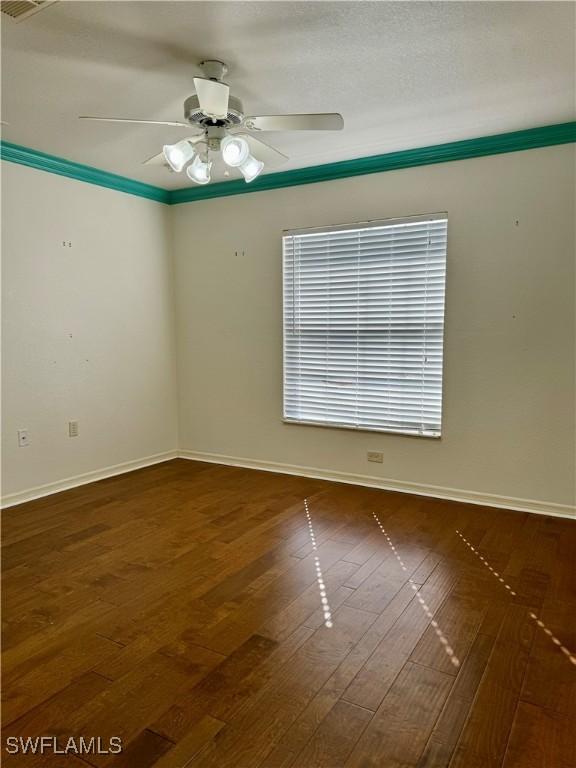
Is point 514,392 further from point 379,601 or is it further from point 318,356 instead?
point 379,601

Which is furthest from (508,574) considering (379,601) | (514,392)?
(514,392)

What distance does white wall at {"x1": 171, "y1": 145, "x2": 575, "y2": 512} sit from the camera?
3441 millimetres

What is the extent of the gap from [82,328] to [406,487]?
2.99m

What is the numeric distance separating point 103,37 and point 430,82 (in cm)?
166

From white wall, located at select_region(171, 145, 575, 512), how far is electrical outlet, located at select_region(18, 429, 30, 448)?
1891 millimetres

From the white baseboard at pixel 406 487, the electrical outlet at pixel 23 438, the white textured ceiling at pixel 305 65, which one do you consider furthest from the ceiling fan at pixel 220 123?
the white baseboard at pixel 406 487

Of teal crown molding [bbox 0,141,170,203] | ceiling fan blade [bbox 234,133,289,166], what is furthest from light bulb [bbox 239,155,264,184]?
teal crown molding [bbox 0,141,170,203]

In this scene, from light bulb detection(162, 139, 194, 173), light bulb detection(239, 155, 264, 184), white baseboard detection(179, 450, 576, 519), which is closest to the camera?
light bulb detection(162, 139, 194, 173)

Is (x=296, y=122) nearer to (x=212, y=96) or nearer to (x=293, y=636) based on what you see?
(x=212, y=96)

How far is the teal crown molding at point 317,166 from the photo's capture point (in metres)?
3.40

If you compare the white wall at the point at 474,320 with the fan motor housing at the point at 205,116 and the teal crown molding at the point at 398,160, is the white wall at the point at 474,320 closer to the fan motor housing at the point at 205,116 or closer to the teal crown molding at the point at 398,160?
the teal crown molding at the point at 398,160

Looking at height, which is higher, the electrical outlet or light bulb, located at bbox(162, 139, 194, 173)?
light bulb, located at bbox(162, 139, 194, 173)

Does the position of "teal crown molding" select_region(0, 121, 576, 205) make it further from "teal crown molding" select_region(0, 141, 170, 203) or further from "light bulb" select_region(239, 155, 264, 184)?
"light bulb" select_region(239, 155, 264, 184)

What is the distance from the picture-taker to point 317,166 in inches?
164
